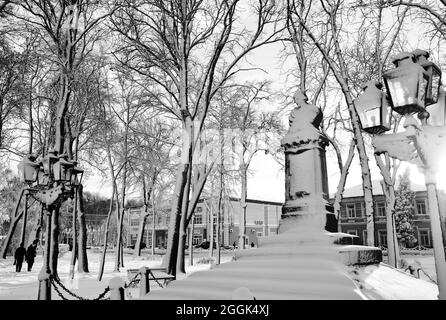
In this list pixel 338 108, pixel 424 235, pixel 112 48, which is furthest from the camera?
pixel 424 235

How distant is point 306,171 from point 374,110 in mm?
3476

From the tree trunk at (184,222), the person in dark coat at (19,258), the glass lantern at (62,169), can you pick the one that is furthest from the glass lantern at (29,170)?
the person in dark coat at (19,258)

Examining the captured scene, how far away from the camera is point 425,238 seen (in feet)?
143

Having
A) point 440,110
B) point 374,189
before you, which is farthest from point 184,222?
point 374,189

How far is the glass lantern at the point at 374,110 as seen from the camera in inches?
183

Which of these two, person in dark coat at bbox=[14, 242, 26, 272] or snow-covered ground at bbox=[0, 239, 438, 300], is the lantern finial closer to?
snow-covered ground at bbox=[0, 239, 438, 300]

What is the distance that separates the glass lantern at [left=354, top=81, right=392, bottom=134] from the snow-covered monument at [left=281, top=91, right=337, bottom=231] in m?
3.22

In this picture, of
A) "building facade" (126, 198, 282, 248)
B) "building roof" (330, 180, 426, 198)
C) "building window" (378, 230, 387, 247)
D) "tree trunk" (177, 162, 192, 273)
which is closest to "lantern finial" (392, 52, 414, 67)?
"tree trunk" (177, 162, 192, 273)

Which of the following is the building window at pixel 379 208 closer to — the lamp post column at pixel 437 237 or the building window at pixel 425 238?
the building window at pixel 425 238

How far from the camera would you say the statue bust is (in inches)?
321

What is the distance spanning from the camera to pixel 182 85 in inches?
484

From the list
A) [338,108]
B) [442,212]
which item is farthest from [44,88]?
[442,212]
